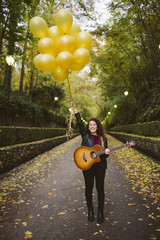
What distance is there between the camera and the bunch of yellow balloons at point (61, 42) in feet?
10.1

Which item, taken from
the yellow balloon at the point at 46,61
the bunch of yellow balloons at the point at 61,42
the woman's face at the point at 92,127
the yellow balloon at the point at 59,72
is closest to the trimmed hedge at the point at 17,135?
the yellow balloon at the point at 59,72

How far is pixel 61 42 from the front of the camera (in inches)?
121

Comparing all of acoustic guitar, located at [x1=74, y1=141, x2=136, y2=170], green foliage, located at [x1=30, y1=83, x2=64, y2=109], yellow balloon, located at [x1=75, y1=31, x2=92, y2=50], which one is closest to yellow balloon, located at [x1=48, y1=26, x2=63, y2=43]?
yellow balloon, located at [x1=75, y1=31, x2=92, y2=50]

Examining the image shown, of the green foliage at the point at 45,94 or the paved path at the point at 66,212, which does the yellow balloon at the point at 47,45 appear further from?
the green foliage at the point at 45,94

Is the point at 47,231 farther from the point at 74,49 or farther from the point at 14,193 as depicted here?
the point at 74,49

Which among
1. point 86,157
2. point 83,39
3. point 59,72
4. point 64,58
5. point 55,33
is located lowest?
point 86,157

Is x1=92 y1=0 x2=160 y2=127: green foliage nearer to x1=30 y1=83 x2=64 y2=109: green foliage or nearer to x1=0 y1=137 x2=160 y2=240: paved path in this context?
x1=30 y1=83 x2=64 y2=109: green foliage

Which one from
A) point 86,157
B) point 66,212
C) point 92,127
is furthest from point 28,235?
point 92,127

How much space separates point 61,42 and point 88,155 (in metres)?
2.07

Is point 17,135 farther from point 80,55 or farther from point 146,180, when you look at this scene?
point 80,55

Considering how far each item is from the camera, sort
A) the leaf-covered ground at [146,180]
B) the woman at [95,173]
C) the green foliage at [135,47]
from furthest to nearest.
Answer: the green foliage at [135,47] < the leaf-covered ground at [146,180] < the woman at [95,173]

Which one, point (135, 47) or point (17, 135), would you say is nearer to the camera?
point (17, 135)

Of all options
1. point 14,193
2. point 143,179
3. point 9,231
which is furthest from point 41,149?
point 9,231

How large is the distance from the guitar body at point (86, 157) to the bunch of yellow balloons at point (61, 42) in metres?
1.61
